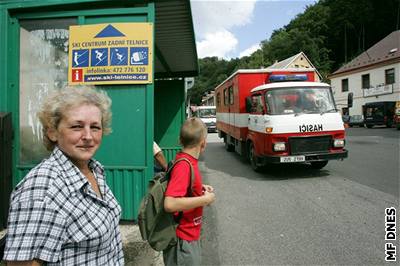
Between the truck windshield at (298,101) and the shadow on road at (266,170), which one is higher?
the truck windshield at (298,101)

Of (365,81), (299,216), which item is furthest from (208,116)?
(365,81)

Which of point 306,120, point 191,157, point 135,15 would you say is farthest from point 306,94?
point 191,157

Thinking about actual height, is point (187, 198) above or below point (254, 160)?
above

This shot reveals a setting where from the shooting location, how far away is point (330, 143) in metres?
7.95

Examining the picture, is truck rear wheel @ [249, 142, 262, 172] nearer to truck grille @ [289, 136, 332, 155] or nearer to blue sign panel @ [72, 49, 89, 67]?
truck grille @ [289, 136, 332, 155]

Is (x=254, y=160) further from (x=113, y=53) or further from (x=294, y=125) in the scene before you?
(x=113, y=53)

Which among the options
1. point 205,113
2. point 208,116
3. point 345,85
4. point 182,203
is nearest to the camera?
point 182,203

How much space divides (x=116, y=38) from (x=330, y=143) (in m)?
5.91

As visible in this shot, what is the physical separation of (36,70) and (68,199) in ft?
12.6

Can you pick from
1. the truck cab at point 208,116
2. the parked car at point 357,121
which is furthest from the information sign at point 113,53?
the parked car at point 357,121

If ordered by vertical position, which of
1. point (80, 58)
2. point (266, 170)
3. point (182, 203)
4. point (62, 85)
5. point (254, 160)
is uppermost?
point (80, 58)

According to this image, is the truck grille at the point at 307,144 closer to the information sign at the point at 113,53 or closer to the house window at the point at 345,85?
the information sign at the point at 113,53

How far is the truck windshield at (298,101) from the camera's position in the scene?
8.11 metres

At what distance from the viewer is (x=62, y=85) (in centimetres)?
448
